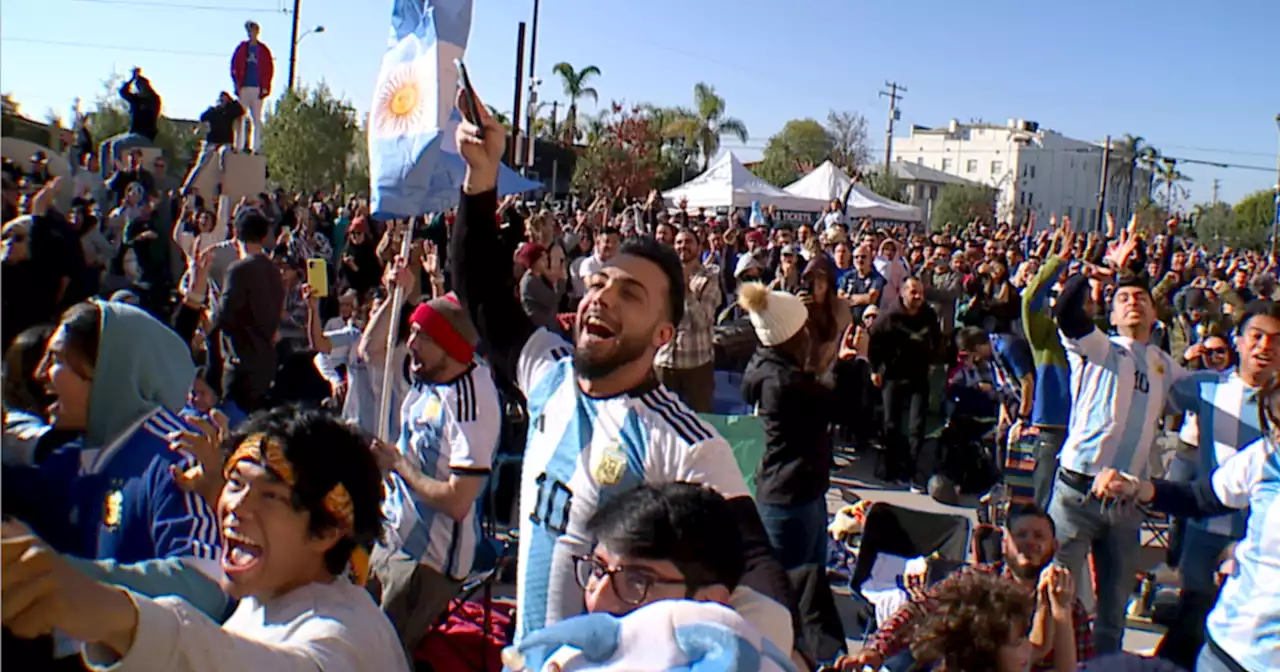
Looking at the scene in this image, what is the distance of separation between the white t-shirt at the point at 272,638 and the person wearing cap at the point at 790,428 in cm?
242

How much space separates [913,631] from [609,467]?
143cm

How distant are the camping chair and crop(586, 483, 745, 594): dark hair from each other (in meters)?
3.34

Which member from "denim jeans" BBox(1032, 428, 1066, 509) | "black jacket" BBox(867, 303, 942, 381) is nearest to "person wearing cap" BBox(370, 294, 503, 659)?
"denim jeans" BBox(1032, 428, 1066, 509)

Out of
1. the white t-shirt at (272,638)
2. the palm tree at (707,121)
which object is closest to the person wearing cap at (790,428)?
the white t-shirt at (272,638)

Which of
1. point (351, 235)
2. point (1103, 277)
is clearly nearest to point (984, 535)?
point (1103, 277)

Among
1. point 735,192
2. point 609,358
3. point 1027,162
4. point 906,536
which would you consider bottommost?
point 906,536

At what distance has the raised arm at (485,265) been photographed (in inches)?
107

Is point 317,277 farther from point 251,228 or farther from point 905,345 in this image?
point 905,345

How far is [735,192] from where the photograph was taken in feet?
74.0

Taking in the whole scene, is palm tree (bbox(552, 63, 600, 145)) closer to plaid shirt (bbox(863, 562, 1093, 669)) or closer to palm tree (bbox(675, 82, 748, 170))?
palm tree (bbox(675, 82, 748, 170))

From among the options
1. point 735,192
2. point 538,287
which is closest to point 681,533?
point 538,287

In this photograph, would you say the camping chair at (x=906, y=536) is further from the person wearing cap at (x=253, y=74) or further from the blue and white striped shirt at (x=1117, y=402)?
the person wearing cap at (x=253, y=74)

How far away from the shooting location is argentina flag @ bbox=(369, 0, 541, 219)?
4035 millimetres

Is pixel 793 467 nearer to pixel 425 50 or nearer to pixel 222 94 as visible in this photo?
pixel 425 50
